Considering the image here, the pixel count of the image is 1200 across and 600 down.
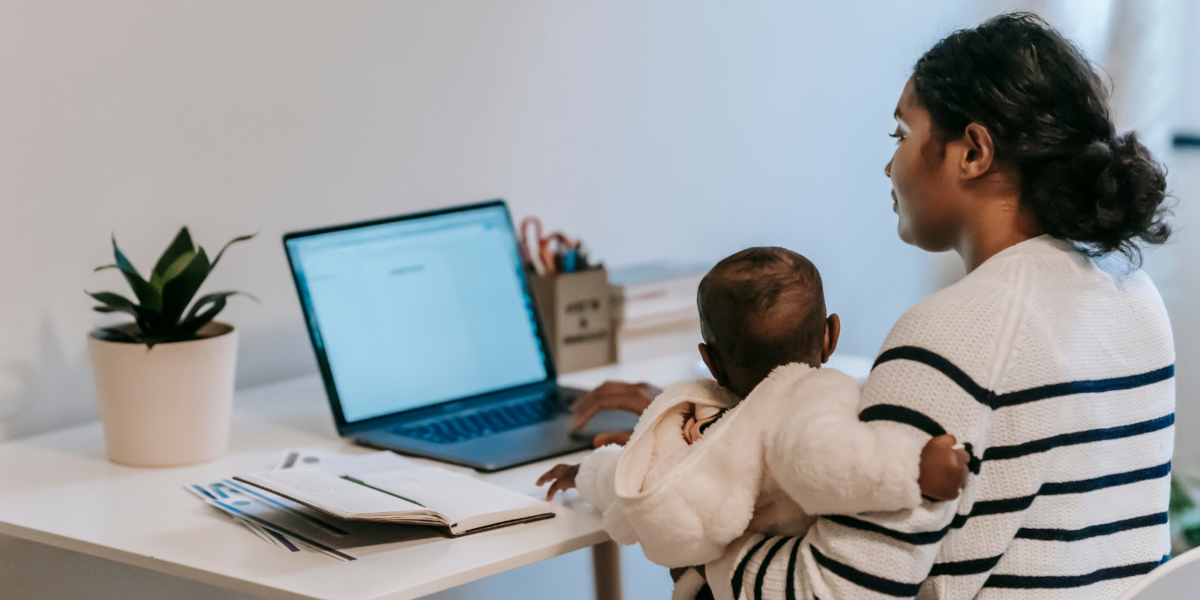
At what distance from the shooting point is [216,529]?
1068 millimetres

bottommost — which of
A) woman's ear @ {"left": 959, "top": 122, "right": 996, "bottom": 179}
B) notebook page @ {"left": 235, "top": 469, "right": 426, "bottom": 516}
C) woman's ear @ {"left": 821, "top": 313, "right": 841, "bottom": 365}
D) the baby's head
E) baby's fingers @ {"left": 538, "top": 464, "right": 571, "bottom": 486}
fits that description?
baby's fingers @ {"left": 538, "top": 464, "right": 571, "bottom": 486}

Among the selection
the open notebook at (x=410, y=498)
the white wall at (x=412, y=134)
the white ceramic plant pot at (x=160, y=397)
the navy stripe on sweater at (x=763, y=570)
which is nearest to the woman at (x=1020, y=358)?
the navy stripe on sweater at (x=763, y=570)

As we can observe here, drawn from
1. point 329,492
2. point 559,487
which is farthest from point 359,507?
point 559,487

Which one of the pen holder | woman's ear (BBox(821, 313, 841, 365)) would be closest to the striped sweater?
woman's ear (BBox(821, 313, 841, 365))

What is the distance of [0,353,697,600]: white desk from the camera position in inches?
36.8

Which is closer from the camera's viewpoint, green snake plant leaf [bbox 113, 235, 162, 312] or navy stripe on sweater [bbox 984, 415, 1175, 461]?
navy stripe on sweater [bbox 984, 415, 1175, 461]

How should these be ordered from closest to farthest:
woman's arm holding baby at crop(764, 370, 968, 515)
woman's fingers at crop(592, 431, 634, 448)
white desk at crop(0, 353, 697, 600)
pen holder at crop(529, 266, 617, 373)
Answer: woman's arm holding baby at crop(764, 370, 968, 515), white desk at crop(0, 353, 697, 600), woman's fingers at crop(592, 431, 634, 448), pen holder at crop(529, 266, 617, 373)

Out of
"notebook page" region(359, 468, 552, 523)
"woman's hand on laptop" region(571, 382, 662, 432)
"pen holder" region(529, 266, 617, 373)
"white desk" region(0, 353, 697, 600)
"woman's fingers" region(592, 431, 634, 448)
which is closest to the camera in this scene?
"white desk" region(0, 353, 697, 600)

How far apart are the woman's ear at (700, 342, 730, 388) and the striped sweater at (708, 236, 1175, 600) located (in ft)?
0.50

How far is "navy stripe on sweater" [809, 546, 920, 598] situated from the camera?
854 millimetres

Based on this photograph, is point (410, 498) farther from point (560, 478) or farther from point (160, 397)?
point (160, 397)

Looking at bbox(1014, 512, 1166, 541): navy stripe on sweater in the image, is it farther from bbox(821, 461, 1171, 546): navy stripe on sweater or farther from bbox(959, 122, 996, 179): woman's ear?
bbox(959, 122, 996, 179): woman's ear

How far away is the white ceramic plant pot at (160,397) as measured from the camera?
4.12 ft

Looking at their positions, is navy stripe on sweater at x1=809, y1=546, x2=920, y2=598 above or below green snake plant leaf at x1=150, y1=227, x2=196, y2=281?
below
